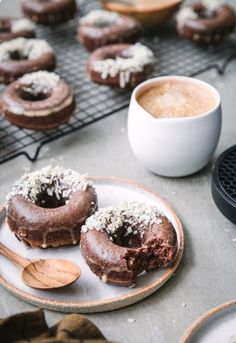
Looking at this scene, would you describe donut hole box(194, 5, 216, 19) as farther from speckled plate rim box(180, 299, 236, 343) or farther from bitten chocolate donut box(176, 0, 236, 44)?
speckled plate rim box(180, 299, 236, 343)

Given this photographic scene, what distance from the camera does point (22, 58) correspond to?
1638 millimetres

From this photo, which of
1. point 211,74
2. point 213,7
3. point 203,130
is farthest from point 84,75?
point 203,130

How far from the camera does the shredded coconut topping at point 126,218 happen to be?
0.96 metres

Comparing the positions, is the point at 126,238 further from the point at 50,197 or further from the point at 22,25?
the point at 22,25

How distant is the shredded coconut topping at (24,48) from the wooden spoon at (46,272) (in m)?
0.81

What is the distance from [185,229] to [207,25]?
2.96ft

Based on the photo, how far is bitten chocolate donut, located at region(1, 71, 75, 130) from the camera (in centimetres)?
132

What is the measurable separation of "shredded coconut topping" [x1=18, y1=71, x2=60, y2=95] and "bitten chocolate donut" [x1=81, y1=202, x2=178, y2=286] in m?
0.54

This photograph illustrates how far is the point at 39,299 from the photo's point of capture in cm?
89

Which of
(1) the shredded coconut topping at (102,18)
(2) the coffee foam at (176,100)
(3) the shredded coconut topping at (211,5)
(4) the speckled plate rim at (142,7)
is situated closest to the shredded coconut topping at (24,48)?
(1) the shredded coconut topping at (102,18)

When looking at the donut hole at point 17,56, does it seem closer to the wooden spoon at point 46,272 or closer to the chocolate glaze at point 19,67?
the chocolate glaze at point 19,67

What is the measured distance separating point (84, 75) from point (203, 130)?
0.67 metres

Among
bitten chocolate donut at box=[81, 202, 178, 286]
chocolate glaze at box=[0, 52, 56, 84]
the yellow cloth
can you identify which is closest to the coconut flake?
bitten chocolate donut at box=[81, 202, 178, 286]

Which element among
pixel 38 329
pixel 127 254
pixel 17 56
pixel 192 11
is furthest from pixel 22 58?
pixel 38 329
